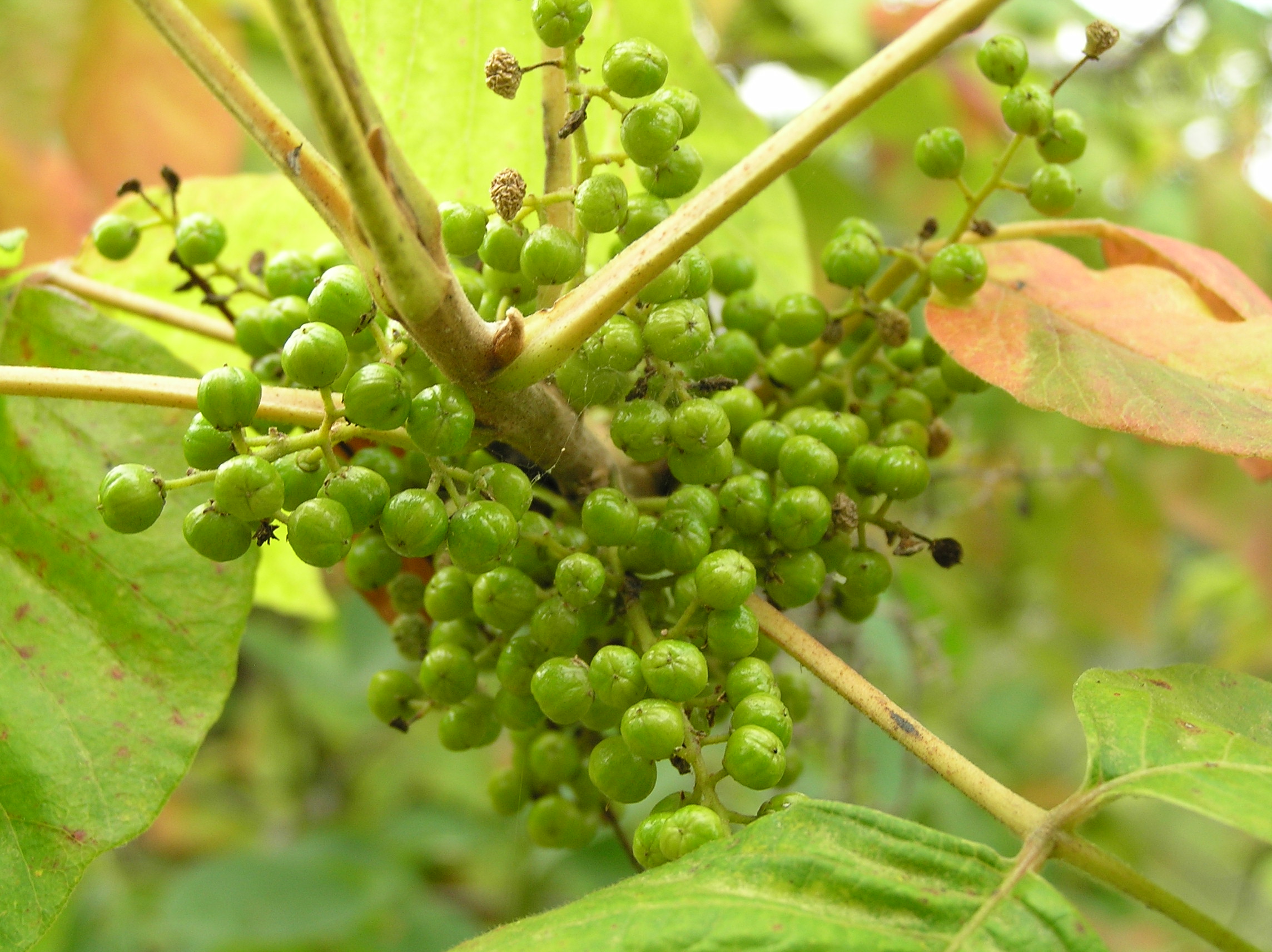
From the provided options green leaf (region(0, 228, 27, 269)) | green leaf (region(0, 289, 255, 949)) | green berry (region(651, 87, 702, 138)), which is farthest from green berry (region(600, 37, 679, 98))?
green leaf (region(0, 228, 27, 269))

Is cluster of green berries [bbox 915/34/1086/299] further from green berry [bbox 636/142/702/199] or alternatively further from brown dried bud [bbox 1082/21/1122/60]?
green berry [bbox 636/142/702/199]

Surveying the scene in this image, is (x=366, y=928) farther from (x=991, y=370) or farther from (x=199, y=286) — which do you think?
(x=991, y=370)

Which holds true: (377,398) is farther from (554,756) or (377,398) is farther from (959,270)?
(959,270)

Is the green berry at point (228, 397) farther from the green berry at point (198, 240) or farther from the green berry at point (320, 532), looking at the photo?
the green berry at point (198, 240)

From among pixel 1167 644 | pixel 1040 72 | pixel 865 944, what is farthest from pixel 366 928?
pixel 1167 644

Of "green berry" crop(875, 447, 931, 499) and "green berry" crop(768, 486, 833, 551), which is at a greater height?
"green berry" crop(875, 447, 931, 499)

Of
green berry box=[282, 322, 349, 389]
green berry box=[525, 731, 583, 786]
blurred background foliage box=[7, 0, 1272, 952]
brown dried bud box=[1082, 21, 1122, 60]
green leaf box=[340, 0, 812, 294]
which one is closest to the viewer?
green berry box=[282, 322, 349, 389]

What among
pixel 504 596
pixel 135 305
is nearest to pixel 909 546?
pixel 504 596
